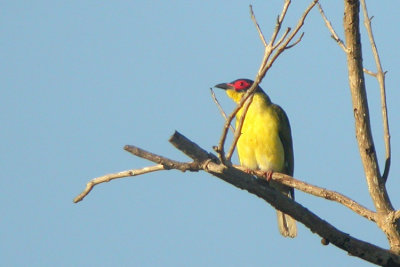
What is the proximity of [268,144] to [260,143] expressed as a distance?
84mm

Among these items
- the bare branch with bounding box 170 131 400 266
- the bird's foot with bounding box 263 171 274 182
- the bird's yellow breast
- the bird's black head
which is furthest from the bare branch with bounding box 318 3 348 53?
the bird's black head

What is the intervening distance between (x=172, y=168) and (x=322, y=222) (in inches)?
37.6

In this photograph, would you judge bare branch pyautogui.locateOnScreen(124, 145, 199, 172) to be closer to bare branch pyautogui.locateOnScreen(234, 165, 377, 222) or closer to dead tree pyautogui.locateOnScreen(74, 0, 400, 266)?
dead tree pyautogui.locateOnScreen(74, 0, 400, 266)

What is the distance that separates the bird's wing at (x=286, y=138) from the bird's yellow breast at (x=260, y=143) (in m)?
0.09

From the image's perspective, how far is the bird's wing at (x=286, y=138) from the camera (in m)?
8.44

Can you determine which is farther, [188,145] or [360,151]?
[360,151]

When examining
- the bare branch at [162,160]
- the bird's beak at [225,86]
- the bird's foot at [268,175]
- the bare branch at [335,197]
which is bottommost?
the bare branch at [162,160]

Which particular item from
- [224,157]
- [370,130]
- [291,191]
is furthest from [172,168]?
[291,191]

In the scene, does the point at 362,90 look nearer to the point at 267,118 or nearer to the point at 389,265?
the point at 389,265

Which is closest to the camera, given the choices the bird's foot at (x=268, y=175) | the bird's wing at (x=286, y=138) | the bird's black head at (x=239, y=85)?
the bird's foot at (x=268, y=175)

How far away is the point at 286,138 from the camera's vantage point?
8.47 metres

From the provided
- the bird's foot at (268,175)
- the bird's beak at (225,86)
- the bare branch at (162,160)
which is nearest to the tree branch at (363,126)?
the bare branch at (162,160)

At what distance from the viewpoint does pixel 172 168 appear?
4523mm

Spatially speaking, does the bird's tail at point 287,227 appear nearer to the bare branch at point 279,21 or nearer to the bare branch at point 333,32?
the bare branch at point 333,32
